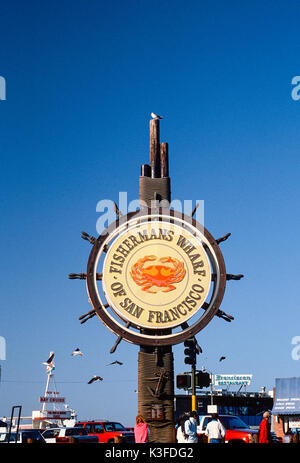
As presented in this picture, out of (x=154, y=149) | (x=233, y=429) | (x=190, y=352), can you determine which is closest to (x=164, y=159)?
(x=154, y=149)

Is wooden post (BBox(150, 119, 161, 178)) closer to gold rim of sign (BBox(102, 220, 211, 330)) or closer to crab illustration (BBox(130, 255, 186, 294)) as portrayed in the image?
gold rim of sign (BBox(102, 220, 211, 330))

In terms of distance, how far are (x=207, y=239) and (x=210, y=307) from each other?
6.92 ft

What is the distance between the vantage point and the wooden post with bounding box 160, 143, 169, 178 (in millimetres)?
22359

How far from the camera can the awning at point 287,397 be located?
50.6m

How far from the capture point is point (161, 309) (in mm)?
20594

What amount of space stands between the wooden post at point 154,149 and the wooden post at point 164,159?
119 millimetres

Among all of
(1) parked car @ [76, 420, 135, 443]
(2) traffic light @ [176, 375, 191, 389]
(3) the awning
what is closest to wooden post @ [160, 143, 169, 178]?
(2) traffic light @ [176, 375, 191, 389]

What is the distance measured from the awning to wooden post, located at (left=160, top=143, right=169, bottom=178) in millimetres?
33035

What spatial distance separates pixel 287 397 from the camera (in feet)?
168

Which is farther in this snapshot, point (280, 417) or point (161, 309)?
point (280, 417)

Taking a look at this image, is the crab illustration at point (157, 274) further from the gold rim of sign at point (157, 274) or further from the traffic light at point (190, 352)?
the traffic light at point (190, 352)
